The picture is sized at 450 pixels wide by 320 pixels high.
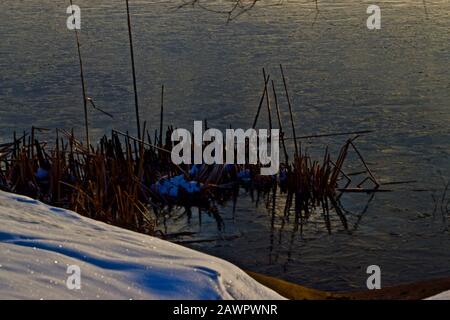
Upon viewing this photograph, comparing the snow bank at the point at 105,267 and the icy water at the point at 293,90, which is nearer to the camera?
the snow bank at the point at 105,267

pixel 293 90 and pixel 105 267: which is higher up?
pixel 293 90

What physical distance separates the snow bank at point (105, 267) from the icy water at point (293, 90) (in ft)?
10.3

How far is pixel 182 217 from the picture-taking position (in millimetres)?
8375

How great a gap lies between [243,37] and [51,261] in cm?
1165

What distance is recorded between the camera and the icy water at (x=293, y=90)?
24.8 feet

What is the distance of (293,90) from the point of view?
12.0 m

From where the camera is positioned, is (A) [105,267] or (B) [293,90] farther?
(B) [293,90]

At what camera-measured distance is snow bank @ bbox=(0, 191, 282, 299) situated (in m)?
3.25

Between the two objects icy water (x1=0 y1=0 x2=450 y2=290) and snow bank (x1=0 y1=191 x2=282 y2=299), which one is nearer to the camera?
snow bank (x1=0 y1=191 x2=282 y2=299)

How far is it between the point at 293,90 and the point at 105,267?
8.68m

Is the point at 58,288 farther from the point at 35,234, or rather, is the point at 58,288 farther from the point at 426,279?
the point at 426,279

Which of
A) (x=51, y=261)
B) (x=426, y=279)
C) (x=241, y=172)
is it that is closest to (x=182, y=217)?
(x=241, y=172)

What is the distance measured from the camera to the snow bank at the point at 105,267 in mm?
3248

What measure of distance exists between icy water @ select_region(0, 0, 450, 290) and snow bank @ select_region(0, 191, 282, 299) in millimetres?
3140
